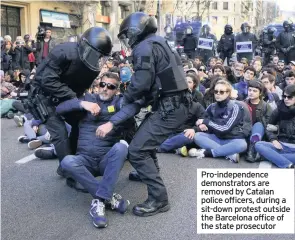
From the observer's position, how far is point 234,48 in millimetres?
12617

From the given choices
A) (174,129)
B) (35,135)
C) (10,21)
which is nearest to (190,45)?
(35,135)

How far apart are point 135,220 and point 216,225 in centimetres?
75

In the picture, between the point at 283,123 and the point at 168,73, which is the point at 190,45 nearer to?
the point at 283,123

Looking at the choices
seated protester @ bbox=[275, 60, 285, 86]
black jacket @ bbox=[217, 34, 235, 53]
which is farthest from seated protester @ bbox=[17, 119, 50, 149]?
black jacket @ bbox=[217, 34, 235, 53]

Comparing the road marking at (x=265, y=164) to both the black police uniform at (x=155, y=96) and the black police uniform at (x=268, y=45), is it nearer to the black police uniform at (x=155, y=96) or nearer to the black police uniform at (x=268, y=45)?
the black police uniform at (x=155, y=96)

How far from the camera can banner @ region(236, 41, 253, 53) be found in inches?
448

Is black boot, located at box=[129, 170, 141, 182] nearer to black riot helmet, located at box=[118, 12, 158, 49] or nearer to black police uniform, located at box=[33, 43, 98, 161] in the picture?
black police uniform, located at box=[33, 43, 98, 161]

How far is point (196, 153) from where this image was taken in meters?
5.84

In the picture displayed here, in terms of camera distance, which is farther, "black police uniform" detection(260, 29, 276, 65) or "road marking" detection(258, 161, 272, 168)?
"black police uniform" detection(260, 29, 276, 65)

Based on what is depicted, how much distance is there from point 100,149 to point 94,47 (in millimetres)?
1016

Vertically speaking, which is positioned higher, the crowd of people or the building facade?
the building facade

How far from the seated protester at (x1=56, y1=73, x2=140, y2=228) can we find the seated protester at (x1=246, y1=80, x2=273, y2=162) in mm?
2240

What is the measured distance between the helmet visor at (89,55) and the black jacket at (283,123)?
255cm

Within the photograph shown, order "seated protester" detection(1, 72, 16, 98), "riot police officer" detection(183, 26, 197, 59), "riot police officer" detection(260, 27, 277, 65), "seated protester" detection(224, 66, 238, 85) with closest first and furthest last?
"seated protester" detection(224, 66, 238, 85) → "seated protester" detection(1, 72, 16, 98) → "riot police officer" detection(260, 27, 277, 65) → "riot police officer" detection(183, 26, 197, 59)
